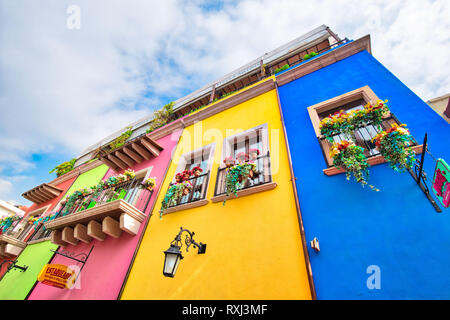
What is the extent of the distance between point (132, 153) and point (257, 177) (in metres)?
6.48

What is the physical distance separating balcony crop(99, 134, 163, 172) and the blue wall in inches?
246

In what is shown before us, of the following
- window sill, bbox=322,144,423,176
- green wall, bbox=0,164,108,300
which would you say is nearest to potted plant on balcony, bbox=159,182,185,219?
window sill, bbox=322,144,423,176

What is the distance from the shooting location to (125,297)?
468cm

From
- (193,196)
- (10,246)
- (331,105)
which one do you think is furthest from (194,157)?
(10,246)

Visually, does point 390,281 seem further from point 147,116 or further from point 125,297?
point 147,116

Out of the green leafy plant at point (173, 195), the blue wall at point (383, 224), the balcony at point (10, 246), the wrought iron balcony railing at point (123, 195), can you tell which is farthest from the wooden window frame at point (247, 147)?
the balcony at point (10, 246)

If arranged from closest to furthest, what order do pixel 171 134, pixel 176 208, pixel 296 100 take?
pixel 176 208 → pixel 296 100 → pixel 171 134

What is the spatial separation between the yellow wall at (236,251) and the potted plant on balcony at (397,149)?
6.24 ft

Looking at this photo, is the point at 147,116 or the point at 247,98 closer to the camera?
the point at 247,98

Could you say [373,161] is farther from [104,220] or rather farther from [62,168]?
[62,168]

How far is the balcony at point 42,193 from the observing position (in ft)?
40.3

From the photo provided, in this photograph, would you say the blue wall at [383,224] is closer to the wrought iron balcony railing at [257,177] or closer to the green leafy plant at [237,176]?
the wrought iron balcony railing at [257,177]
